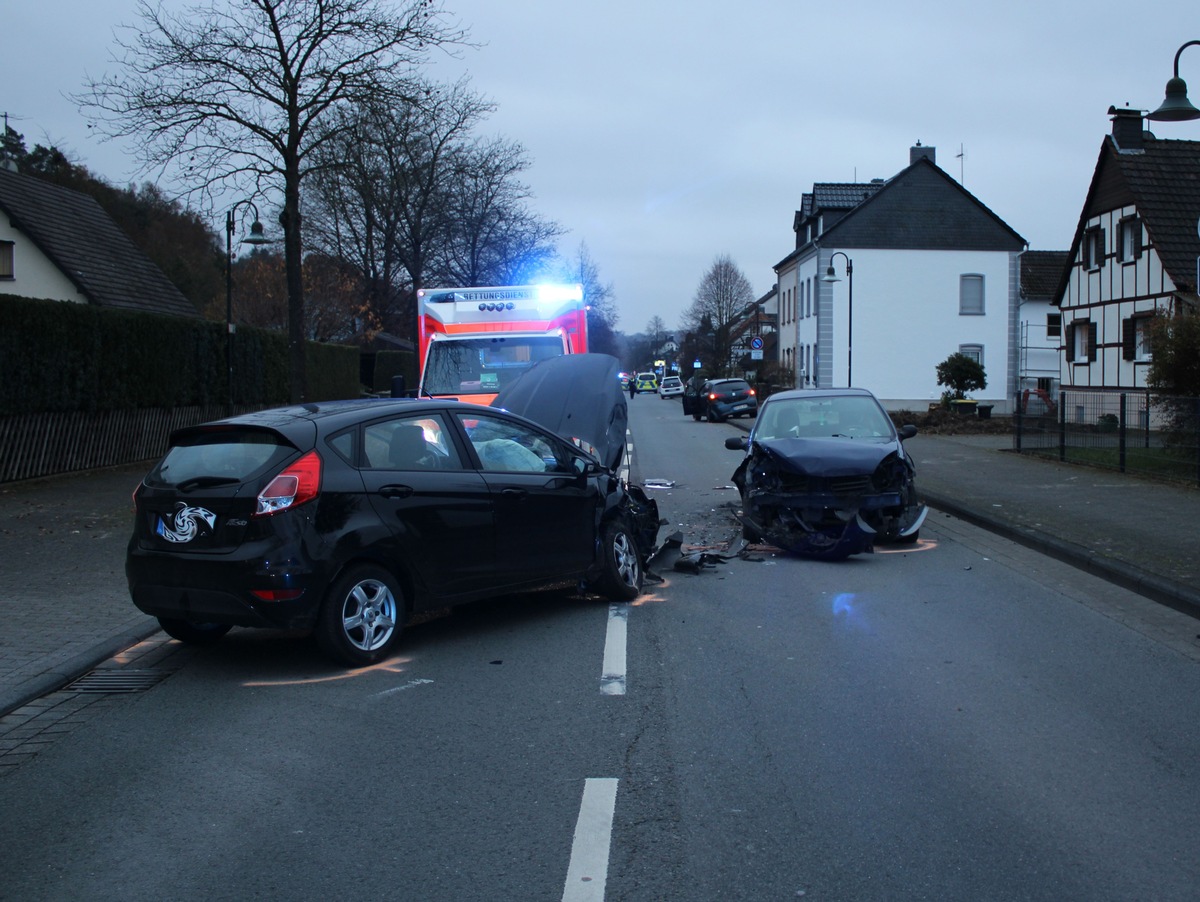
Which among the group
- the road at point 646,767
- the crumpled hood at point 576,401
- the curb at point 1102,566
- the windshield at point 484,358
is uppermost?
the windshield at point 484,358

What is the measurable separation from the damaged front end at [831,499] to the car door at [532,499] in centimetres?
312

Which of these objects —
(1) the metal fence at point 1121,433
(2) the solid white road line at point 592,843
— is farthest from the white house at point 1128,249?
(2) the solid white road line at point 592,843

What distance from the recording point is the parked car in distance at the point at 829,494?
1070cm

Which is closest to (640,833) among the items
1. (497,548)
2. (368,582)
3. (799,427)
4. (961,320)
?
(368,582)

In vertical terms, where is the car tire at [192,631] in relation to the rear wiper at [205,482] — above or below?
below

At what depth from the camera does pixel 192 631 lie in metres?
7.30

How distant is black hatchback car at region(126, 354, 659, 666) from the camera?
6.35m

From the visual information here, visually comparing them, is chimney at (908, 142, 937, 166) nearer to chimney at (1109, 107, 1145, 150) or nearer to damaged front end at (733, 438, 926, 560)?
chimney at (1109, 107, 1145, 150)

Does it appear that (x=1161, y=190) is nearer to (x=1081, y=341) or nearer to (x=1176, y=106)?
(x=1081, y=341)

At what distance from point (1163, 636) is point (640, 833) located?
4.88m

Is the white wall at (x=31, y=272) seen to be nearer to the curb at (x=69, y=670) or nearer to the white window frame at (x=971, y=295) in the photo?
the curb at (x=69, y=670)

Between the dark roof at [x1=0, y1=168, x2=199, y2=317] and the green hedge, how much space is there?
440 cm

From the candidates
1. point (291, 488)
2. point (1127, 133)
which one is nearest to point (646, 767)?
point (291, 488)

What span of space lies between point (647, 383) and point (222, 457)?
3949 inches
